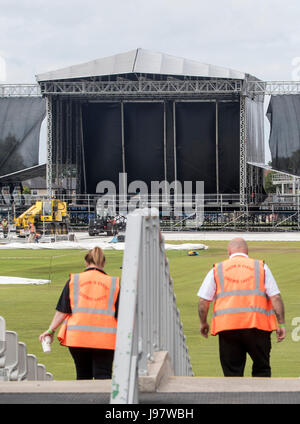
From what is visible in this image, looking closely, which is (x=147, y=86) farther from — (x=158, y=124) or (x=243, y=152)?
→ (x=243, y=152)

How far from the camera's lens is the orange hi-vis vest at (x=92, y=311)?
268 inches

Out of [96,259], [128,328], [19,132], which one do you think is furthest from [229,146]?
[128,328]

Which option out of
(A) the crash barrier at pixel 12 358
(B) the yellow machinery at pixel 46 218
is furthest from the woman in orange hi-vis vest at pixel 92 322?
(B) the yellow machinery at pixel 46 218

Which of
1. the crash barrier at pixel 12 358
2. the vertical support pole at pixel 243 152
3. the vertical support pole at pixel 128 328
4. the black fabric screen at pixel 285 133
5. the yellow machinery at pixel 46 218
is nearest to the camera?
the vertical support pole at pixel 128 328

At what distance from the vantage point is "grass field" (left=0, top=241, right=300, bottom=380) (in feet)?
37.7

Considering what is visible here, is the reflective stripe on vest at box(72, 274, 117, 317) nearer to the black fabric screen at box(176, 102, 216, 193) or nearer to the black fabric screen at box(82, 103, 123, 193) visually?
the black fabric screen at box(176, 102, 216, 193)

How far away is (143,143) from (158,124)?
190 cm

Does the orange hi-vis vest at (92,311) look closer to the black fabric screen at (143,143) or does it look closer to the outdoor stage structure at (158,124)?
the outdoor stage structure at (158,124)

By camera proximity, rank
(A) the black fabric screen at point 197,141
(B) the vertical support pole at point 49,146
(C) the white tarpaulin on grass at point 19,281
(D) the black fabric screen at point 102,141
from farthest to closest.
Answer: (D) the black fabric screen at point 102,141, (A) the black fabric screen at point 197,141, (B) the vertical support pole at point 49,146, (C) the white tarpaulin on grass at point 19,281

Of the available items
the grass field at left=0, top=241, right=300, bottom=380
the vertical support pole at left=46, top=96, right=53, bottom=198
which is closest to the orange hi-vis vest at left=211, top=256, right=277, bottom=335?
the grass field at left=0, top=241, right=300, bottom=380

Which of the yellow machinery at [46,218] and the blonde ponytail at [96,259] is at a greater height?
the blonde ponytail at [96,259]

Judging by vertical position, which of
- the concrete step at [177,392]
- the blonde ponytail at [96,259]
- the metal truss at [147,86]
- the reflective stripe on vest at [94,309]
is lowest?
the concrete step at [177,392]

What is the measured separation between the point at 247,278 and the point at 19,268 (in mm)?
24759

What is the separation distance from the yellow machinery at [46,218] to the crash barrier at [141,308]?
164ft
